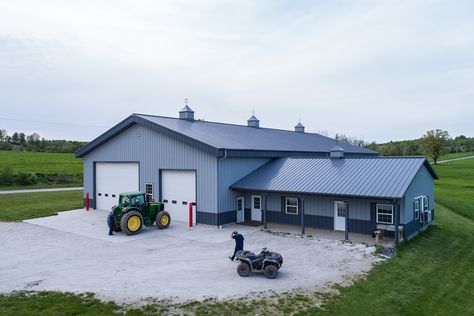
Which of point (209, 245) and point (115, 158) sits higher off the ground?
point (115, 158)

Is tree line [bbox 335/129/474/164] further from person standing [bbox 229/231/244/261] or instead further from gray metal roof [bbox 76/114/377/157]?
person standing [bbox 229/231/244/261]

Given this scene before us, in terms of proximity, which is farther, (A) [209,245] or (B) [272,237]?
(B) [272,237]

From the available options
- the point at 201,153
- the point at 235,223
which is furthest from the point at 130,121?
the point at 235,223

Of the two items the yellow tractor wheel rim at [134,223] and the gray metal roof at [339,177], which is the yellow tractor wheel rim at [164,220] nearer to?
the yellow tractor wheel rim at [134,223]

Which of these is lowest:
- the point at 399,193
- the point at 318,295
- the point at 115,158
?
the point at 318,295

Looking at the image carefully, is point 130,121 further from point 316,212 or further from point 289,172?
point 316,212

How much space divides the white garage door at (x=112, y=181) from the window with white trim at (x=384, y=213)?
49.4 feet

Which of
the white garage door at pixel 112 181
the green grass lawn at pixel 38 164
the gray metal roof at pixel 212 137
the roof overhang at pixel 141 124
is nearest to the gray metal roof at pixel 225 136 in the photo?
the gray metal roof at pixel 212 137

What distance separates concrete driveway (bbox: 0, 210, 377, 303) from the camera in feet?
36.5

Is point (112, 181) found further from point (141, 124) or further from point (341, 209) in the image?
point (341, 209)

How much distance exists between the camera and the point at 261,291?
10.8 metres

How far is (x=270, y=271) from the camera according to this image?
11945 millimetres

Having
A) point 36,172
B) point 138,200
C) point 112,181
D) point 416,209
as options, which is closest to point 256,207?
point 138,200

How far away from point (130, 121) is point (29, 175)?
27767mm
